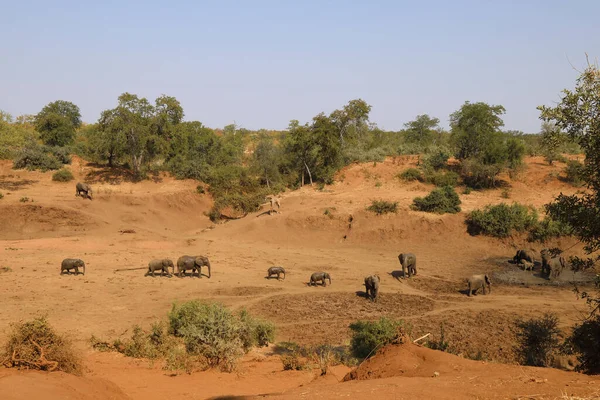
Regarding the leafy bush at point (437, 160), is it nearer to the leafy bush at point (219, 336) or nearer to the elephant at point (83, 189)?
the elephant at point (83, 189)

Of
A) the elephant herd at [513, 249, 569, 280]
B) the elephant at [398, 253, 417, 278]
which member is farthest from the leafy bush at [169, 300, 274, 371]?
the elephant herd at [513, 249, 569, 280]

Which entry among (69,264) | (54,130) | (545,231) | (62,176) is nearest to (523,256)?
(545,231)

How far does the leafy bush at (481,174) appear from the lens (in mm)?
37406

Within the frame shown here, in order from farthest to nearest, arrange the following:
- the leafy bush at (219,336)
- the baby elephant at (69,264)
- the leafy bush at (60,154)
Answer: the leafy bush at (60,154) → the baby elephant at (69,264) → the leafy bush at (219,336)

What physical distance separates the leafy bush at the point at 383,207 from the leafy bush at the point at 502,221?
200 inches

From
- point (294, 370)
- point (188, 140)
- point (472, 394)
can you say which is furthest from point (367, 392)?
point (188, 140)

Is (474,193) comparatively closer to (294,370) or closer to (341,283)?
(341,283)

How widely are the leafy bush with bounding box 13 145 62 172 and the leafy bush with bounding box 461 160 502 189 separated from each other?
116 ft

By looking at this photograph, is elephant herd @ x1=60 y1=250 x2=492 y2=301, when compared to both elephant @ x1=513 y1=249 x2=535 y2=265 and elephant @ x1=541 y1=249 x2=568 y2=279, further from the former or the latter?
elephant @ x1=513 y1=249 x2=535 y2=265

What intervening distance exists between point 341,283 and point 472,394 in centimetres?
1511

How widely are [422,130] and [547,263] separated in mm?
40639

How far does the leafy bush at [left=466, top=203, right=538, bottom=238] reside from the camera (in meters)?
28.3

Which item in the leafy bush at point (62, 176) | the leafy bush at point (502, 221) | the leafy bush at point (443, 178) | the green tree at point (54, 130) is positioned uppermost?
the green tree at point (54, 130)

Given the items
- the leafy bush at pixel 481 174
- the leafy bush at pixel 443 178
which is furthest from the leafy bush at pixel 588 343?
the leafy bush at pixel 481 174
